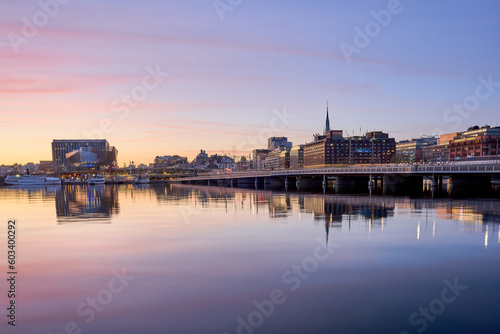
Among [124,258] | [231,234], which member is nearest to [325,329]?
[124,258]

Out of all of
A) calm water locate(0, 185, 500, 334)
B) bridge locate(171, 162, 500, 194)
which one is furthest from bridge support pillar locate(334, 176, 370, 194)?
calm water locate(0, 185, 500, 334)

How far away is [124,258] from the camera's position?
2220 cm

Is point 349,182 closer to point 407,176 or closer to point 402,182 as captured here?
point 402,182

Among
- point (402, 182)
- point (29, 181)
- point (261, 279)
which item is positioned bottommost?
point (29, 181)

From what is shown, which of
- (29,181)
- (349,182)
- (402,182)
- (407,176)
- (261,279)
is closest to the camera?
(261,279)

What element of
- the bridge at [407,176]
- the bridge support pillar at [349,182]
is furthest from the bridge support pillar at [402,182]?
the bridge support pillar at [349,182]

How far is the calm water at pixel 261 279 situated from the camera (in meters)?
13.3

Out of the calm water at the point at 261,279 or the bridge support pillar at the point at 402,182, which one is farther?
the bridge support pillar at the point at 402,182

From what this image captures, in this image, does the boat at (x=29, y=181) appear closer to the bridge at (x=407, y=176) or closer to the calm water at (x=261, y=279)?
the bridge at (x=407, y=176)

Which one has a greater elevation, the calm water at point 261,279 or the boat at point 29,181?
the calm water at point 261,279

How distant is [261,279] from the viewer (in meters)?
17.7

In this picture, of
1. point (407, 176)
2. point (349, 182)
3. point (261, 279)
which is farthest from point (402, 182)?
point (261, 279)

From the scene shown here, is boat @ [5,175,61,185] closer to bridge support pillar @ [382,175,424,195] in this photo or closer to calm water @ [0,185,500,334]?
bridge support pillar @ [382,175,424,195]

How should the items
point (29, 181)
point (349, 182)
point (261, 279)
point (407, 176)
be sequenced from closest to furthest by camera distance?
point (261, 279) < point (407, 176) < point (349, 182) < point (29, 181)
